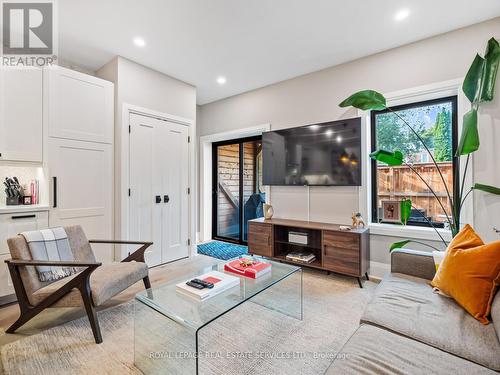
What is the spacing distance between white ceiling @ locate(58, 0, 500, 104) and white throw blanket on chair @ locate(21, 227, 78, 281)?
6.87 feet

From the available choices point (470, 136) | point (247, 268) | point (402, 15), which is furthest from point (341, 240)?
point (402, 15)

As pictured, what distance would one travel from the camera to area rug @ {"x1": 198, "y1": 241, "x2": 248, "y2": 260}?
4070 millimetres

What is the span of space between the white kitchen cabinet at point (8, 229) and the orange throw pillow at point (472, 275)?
142 inches

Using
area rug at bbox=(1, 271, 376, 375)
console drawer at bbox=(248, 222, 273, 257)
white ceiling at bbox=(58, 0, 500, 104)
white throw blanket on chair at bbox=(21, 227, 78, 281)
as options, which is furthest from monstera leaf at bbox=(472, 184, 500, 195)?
white throw blanket on chair at bbox=(21, 227, 78, 281)

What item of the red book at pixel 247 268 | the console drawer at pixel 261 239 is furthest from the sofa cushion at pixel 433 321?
the console drawer at pixel 261 239

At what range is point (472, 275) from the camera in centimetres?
144

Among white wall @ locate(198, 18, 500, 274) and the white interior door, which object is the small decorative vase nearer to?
white wall @ locate(198, 18, 500, 274)

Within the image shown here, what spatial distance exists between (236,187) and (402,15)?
354cm

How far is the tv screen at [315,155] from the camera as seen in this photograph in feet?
10.1

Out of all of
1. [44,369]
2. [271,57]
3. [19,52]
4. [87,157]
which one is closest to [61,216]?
[87,157]

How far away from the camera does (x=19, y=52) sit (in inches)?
109

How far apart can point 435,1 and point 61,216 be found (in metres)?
4.27

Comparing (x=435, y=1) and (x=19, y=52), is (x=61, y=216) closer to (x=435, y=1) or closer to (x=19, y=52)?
(x=19, y=52)

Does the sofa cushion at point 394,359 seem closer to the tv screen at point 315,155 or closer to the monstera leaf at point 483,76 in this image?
the tv screen at point 315,155
